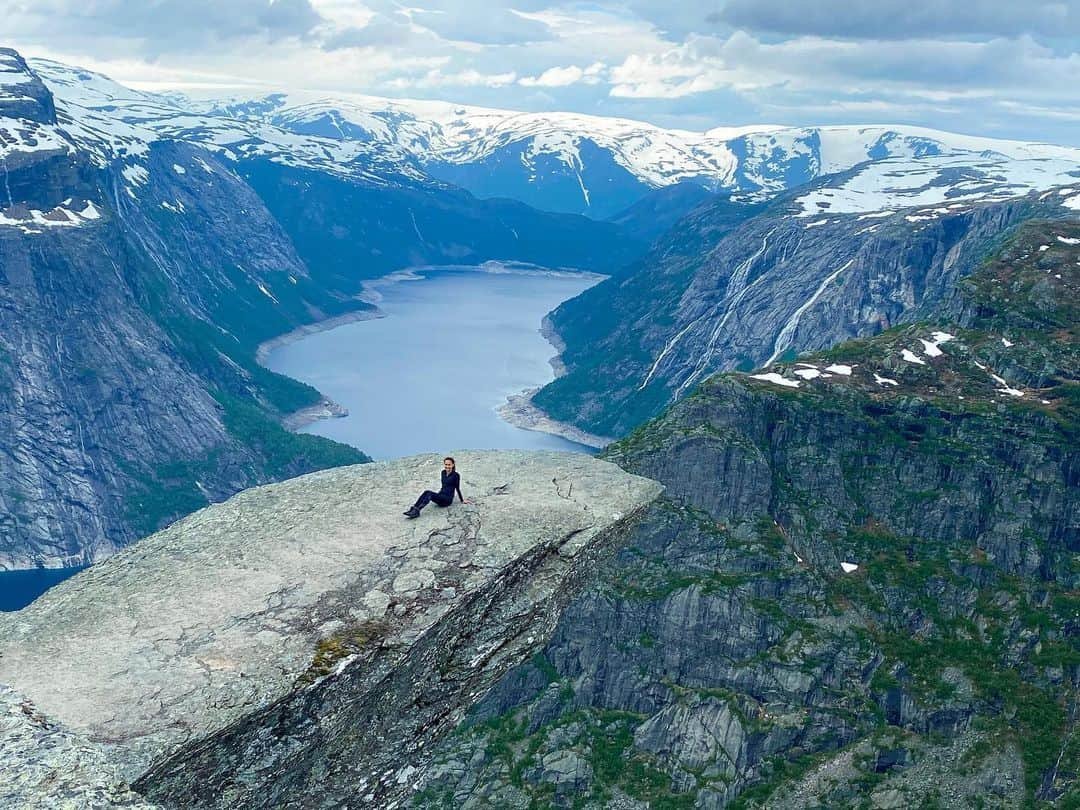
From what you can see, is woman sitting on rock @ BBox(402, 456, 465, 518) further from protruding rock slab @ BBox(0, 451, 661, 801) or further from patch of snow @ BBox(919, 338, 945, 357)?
patch of snow @ BBox(919, 338, 945, 357)

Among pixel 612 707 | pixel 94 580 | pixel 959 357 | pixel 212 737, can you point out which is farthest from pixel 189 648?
pixel 959 357

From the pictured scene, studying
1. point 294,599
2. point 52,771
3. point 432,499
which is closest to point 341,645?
point 294,599

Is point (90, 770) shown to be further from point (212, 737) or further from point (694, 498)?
point (694, 498)

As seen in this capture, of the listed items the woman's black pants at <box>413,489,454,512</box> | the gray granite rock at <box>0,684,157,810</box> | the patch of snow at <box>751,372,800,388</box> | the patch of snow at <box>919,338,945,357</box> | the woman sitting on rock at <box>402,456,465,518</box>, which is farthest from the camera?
the patch of snow at <box>919,338,945,357</box>

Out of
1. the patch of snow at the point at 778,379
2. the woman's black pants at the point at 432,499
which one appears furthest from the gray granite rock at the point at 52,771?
the patch of snow at the point at 778,379

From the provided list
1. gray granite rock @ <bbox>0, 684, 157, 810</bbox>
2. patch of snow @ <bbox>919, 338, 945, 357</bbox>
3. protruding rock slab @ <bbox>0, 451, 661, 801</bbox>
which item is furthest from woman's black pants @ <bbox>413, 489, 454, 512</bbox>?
patch of snow @ <bbox>919, 338, 945, 357</bbox>

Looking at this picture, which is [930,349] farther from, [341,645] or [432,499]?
[341,645]

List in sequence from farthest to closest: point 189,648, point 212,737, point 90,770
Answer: point 189,648 < point 212,737 < point 90,770
